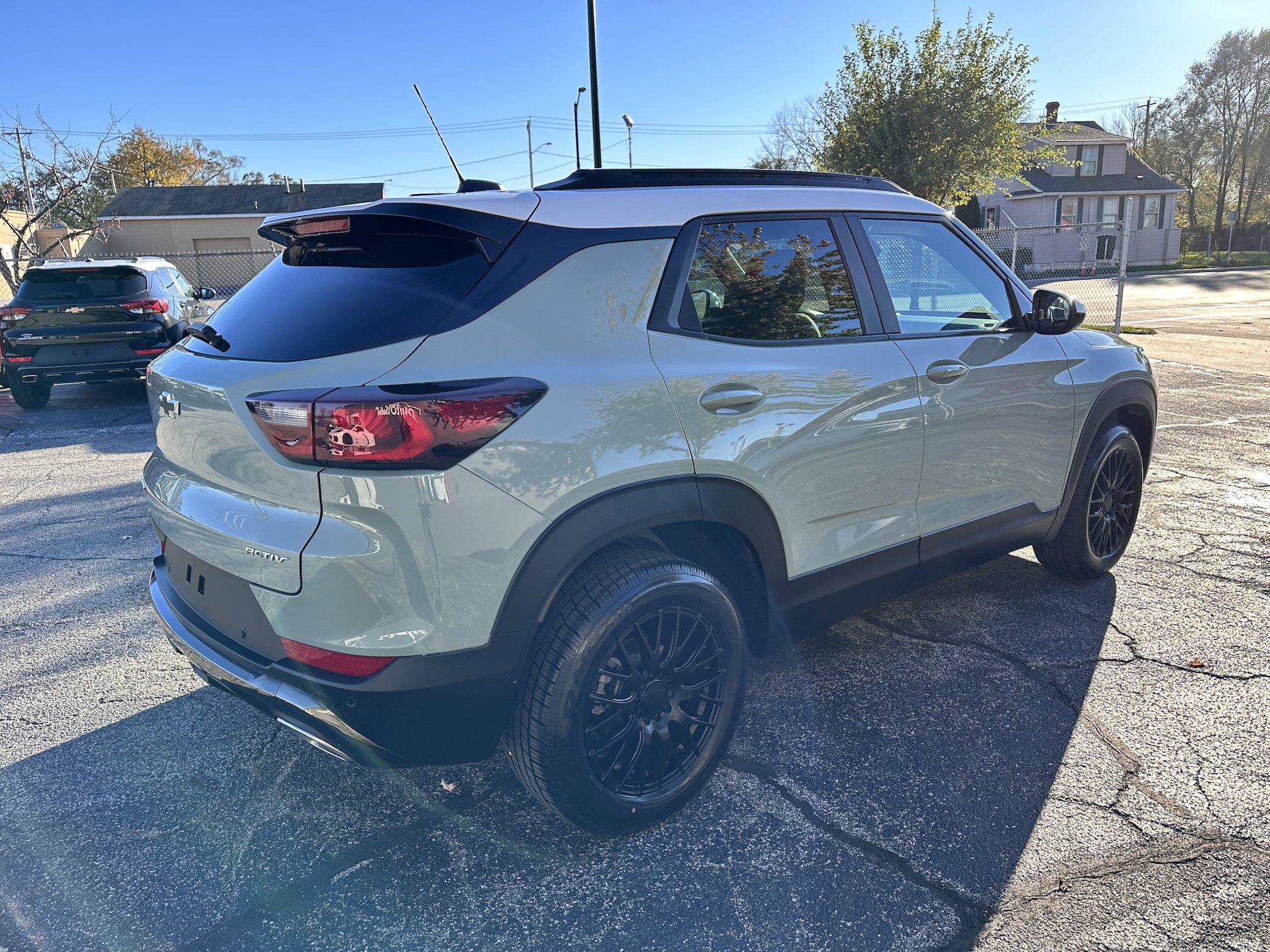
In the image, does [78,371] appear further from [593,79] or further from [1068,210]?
[1068,210]

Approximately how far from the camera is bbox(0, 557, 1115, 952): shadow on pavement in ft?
7.43

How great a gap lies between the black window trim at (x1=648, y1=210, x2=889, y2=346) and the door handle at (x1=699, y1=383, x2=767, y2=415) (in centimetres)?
15

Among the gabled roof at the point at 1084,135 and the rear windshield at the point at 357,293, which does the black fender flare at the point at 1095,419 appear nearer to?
the rear windshield at the point at 357,293

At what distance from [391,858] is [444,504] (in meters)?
1.13

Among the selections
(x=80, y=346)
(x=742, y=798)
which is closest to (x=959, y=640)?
(x=742, y=798)

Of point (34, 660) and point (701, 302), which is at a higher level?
point (701, 302)

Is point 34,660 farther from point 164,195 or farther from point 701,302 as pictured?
point 164,195

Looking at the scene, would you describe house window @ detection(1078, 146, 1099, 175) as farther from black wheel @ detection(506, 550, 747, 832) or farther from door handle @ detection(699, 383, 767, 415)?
black wheel @ detection(506, 550, 747, 832)

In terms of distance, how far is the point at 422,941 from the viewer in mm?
2213

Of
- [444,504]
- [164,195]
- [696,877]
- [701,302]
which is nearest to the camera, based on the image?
[444,504]

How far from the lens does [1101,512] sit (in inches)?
169

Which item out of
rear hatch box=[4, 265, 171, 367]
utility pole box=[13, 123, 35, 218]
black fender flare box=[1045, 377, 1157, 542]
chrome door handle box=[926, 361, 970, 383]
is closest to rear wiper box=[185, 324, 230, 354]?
chrome door handle box=[926, 361, 970, 383]

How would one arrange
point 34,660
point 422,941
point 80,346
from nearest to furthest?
point 422,941, point 34,660, point 80,346

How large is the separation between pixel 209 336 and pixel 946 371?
8.03 ft
